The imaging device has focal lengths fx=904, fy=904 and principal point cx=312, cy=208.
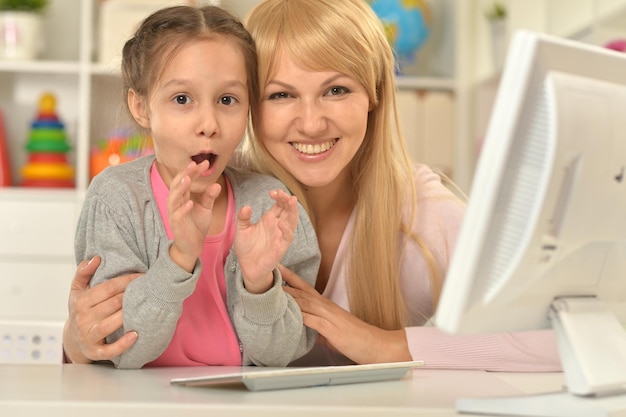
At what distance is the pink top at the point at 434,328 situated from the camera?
4.36 feet

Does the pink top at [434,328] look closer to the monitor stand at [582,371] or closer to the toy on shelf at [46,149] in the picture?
the monitor stand at [582,371]

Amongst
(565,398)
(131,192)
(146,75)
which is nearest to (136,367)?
(131,192)

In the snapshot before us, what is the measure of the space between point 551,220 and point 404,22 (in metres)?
2.89

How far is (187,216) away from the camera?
1110mm

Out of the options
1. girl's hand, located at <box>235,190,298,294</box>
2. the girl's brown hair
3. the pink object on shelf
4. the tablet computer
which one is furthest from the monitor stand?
the pink object on shelf

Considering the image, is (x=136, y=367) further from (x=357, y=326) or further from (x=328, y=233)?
(x=328, y=233)

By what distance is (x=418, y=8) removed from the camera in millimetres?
3674

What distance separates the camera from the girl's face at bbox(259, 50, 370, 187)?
4.79 feet

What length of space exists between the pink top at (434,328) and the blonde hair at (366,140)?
30 mm

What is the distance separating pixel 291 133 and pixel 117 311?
435mm

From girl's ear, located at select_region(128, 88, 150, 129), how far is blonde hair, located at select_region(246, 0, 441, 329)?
0.62ft

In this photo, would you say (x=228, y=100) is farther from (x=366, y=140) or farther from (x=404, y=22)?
(x=404, y=22)

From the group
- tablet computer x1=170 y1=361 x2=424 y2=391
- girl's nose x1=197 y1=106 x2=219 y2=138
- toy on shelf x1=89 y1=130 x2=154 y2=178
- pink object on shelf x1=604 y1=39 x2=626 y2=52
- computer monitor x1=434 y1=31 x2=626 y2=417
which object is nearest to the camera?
computer monitor x1=434 y1=31 x2=626 y2=417

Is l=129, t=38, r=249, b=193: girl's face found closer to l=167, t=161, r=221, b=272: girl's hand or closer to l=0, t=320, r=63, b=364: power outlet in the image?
l=167, t=161, r=221, b=272: girl's hand
